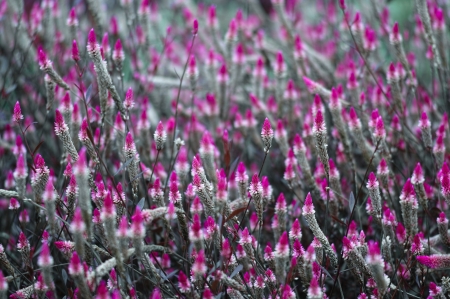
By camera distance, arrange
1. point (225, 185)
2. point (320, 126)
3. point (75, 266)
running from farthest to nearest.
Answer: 1. point (320, 126)
2. point (225, 185)
3. point (75, 266)

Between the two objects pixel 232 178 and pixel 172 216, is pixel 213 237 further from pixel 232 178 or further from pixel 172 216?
pixel 232 178

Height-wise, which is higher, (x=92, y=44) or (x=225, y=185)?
(x=92, y=44)

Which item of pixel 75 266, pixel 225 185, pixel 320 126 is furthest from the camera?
pixel 320 126

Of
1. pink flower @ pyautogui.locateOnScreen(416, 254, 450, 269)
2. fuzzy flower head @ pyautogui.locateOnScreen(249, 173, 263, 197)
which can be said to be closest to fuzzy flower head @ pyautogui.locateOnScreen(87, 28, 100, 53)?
fuzzy flower head @ pyautogui.locateOnScreen(249, 173, 263, 197)

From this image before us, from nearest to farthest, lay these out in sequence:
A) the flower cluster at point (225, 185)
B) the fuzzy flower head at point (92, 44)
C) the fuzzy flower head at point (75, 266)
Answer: the fuzzy flower head at point (75, 266) < the flower cluster at point (225, 185) < the fuzzy flower head at point (92, 44)

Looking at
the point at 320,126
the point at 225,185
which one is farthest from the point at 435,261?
the point at 225,185

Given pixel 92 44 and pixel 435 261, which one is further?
pixel 92 44

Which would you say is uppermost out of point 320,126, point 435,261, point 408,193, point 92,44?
point 92,44

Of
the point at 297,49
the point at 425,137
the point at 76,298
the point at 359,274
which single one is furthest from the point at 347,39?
the point at 76,298

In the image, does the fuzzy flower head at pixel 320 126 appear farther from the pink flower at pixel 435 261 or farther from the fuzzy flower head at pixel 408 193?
the pink flower at pixel 435 261

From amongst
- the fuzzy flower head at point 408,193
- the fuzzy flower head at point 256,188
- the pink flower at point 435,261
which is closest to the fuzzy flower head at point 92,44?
the fuzzy flower head at point 256,188

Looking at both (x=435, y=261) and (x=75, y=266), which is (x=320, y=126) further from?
(x=75, y=266)

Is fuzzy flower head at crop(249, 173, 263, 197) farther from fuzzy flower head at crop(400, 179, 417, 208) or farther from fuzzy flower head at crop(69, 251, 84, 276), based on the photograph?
fuzzy flower head at crop(69, 251, 84, 276)
